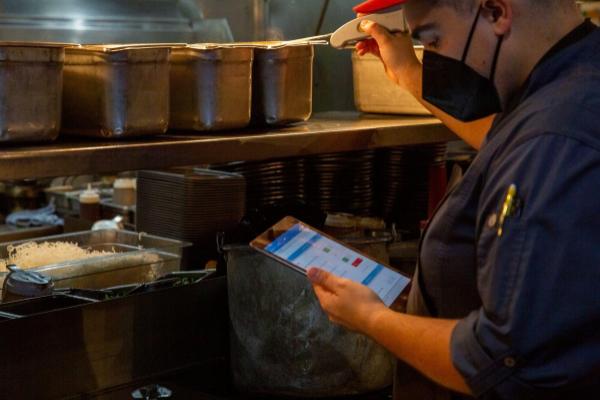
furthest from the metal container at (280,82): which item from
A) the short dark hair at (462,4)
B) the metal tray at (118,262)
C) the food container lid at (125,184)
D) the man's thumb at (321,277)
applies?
the food container lid at (125,184)

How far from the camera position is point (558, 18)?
144 cm

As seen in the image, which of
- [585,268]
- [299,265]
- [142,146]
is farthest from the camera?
[142,146]

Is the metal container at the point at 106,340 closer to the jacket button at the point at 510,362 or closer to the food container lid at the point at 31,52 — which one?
the food container lid at the point at 31,52

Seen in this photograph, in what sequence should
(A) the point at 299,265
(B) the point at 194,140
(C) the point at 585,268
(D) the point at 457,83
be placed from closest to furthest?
1. (C) the point at 585,268
2. (D) the point at 457,83
3. (A) the point at 299,265
4. (B) the point at 194,140

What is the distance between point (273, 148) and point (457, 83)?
705 millimetres

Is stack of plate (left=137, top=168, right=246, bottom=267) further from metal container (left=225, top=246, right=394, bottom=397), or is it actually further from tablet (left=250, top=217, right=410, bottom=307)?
tablet (left=250, top=217, right=410, bottom=307)

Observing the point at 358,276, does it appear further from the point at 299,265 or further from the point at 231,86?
the point at 231,86

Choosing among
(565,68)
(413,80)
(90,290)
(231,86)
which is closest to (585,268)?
(565,68)

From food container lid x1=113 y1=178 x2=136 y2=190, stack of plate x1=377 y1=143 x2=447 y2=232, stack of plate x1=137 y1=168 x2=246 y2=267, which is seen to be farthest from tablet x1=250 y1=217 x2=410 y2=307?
food container lid x1=113 y1=178 x2=136 y2=190

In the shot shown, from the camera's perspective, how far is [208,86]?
7.07 ft

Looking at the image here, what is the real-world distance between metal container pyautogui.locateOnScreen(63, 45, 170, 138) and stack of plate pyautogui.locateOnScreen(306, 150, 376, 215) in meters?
1.04

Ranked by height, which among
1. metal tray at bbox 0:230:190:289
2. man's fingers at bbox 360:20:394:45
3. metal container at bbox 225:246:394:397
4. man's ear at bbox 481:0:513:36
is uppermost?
man's ear at bbox 481:0:513:36

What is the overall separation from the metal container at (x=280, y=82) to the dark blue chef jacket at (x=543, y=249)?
97 centimetres

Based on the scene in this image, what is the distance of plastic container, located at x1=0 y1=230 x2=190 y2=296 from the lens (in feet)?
7.48
